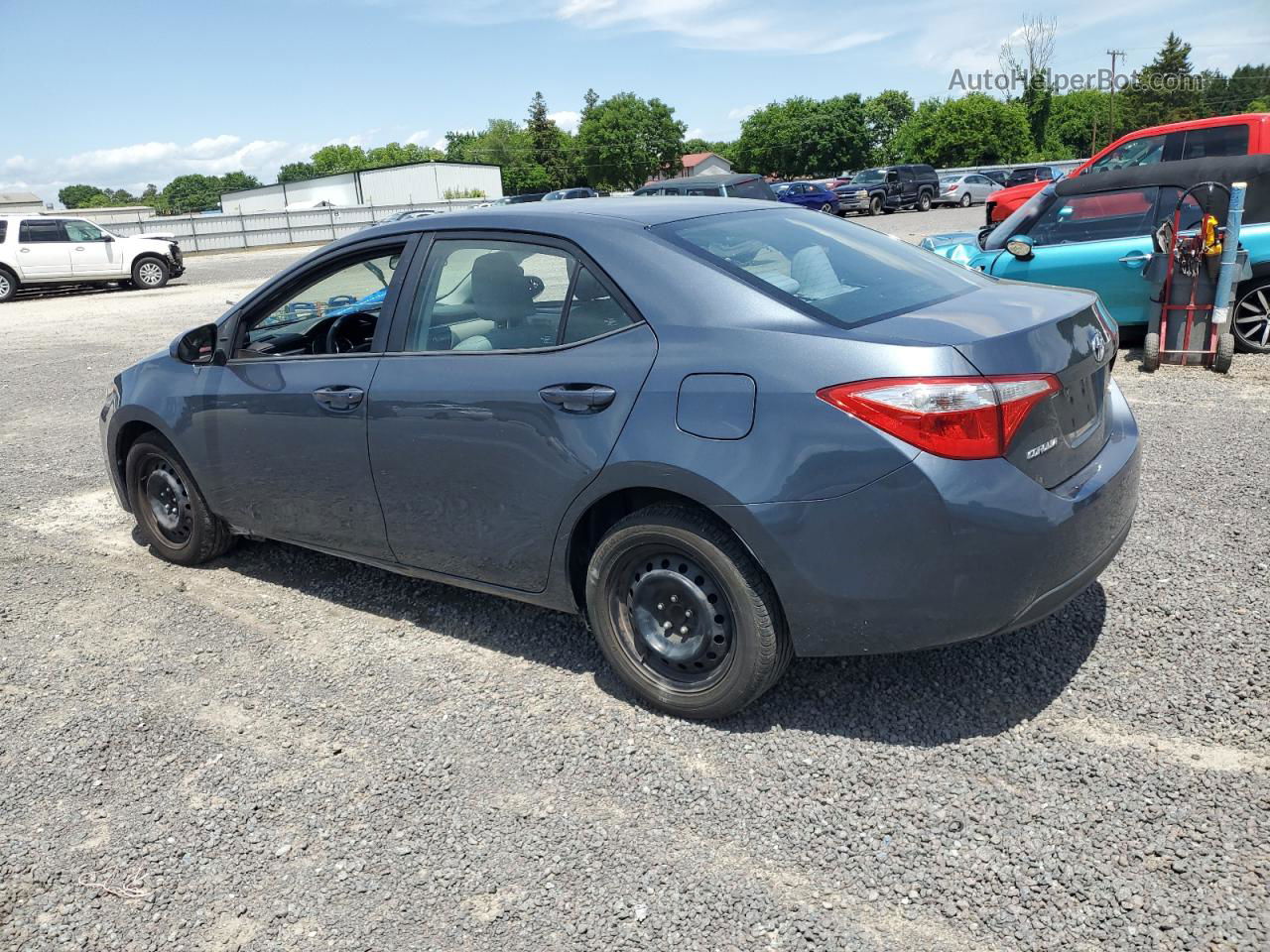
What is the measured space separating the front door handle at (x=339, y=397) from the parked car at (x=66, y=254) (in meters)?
22.3

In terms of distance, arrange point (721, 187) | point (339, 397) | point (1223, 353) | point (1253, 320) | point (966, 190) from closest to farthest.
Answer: point (339, 397) → point (1223, 353) → point (1253, 320) → point (721, 187) → point (966, 190)

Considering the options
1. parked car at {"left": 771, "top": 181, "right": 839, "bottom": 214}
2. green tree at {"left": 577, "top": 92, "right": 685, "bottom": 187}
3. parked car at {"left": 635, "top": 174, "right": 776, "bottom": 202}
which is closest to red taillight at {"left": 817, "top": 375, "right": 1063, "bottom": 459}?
parked car at {"left": 635, "top": 174, "right": 776, "bottom": 202}

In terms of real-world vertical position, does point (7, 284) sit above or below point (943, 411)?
below

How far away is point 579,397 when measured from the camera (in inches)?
127

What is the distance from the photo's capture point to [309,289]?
14.2 ft

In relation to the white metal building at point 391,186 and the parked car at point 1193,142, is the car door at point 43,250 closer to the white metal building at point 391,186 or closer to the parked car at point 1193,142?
the parked car at point 1193,142

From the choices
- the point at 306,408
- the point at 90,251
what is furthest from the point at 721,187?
the point at 306,408

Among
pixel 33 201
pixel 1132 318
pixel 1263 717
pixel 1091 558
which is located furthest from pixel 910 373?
pixel 33 201

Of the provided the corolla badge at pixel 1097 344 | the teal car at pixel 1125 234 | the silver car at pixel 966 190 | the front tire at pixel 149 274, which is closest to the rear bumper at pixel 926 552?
the corolla badge at pixel 1097 344

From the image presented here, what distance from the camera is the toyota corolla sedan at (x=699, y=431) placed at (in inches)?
109

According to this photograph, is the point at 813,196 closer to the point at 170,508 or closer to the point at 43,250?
the point at 43,250

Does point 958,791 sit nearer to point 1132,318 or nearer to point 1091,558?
point 1091,558

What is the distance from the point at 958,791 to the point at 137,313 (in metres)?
18.5

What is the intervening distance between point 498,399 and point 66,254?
2330 cm
